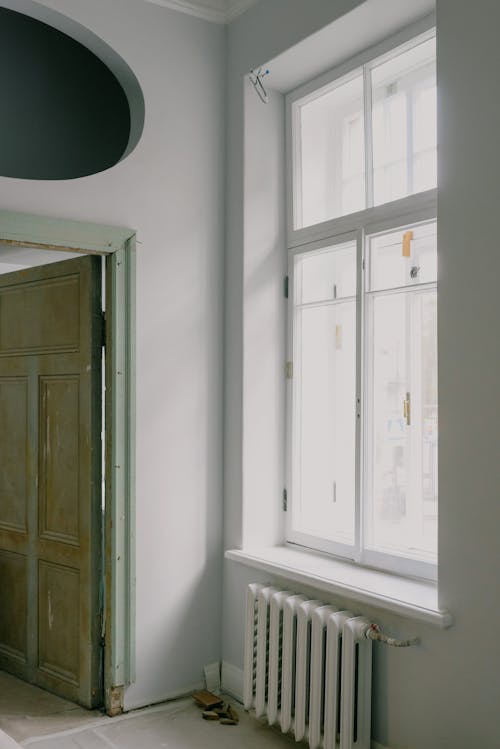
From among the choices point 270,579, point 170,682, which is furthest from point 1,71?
point 170,682

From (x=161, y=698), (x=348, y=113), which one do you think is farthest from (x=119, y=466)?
(x=348, y=113)

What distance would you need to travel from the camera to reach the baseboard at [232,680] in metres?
3.47

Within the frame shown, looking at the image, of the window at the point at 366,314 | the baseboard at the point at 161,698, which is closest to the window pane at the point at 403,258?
the window at the point at 366,314

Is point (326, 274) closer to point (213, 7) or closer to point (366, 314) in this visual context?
point (366, 314)

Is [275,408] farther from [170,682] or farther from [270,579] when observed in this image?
[170,682]

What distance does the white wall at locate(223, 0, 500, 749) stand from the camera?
93.8 inches

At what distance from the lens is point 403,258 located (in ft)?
9.92

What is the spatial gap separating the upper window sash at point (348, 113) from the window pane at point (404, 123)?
3cm

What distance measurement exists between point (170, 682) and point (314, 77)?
2.99 meters

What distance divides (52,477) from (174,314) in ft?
3.25

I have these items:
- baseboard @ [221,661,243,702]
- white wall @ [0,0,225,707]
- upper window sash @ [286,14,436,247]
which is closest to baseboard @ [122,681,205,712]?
white wall @ [0,0,225,707]

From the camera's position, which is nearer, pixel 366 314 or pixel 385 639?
pixel 385 639

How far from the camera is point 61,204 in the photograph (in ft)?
10.3

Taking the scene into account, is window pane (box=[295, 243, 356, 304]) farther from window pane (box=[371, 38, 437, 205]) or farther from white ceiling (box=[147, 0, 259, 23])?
white ceiling (box=[147, 0, 259, 23])
